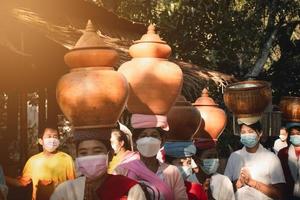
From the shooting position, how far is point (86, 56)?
11.6ft

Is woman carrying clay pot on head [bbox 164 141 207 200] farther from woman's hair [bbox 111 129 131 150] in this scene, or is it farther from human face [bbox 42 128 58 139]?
human face [bbox 42 128 58 139]

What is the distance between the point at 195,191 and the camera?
16.2 ft

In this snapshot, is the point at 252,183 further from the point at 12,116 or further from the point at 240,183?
the point at 12,116

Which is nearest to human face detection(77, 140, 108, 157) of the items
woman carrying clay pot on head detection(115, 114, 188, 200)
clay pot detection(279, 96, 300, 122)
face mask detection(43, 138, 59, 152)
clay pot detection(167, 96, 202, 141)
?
woman carrying clay pot on head detection(115, 114, 188, 200)

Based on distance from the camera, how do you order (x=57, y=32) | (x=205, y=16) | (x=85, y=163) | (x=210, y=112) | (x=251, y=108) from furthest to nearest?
1. (x=205, y=16)
2. (x=57, y=32)
3. (x=251, y=108)
4. (x=210, y=112)
5. (x=85, y=163)

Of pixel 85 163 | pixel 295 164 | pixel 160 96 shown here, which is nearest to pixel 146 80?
pixel 160 96

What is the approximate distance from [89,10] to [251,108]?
570 centimetres

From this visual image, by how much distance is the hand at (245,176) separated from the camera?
6.12 m

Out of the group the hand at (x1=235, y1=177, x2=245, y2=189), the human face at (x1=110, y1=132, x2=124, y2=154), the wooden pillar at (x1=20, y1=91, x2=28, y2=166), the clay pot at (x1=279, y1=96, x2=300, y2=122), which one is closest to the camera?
the hand at (x1=235, y1=177, x2=245, y2=189)

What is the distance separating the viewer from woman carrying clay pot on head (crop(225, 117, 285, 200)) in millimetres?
6082

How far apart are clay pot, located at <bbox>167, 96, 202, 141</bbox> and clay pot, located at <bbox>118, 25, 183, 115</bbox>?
0.51 metres

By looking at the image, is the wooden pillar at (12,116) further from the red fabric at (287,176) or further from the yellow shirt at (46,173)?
the red fabric at (287,176)

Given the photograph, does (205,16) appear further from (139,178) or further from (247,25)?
(139,178)

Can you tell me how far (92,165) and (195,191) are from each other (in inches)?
68.8
